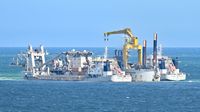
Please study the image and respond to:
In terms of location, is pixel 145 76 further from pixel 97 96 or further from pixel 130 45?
pixel 97 96

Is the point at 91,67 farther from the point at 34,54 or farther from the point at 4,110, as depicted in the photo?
the point at 4,110

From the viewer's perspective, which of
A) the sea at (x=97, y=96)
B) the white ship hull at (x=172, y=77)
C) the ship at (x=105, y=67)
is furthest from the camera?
the white ship hull at (x=172, y=77)

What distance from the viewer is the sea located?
85.8m

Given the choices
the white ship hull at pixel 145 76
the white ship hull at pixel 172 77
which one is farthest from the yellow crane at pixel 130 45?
the white ship hull at pixel 172 77

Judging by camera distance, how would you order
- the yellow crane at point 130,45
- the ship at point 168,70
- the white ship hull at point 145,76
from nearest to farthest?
1. the white ship hull at point 145,76
2. the ship at point 168,70
3. the yellow crane at point 130,45

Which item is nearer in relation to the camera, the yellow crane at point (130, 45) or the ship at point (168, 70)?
the ship at point (168, 70)

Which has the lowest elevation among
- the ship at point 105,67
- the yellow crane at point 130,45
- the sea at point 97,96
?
the sea at point 97,96

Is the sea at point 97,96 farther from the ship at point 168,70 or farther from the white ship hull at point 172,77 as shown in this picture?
the ship at point 168,70

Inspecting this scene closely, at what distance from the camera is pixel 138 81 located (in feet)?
427

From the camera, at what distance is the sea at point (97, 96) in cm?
8581

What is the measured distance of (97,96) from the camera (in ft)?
331

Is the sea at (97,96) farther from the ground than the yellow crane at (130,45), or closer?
closer

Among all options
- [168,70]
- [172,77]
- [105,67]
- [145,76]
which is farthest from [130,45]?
[105,67]

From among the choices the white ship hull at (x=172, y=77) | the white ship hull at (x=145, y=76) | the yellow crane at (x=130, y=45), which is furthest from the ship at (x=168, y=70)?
the white ship hull at (x=145, y=76)
